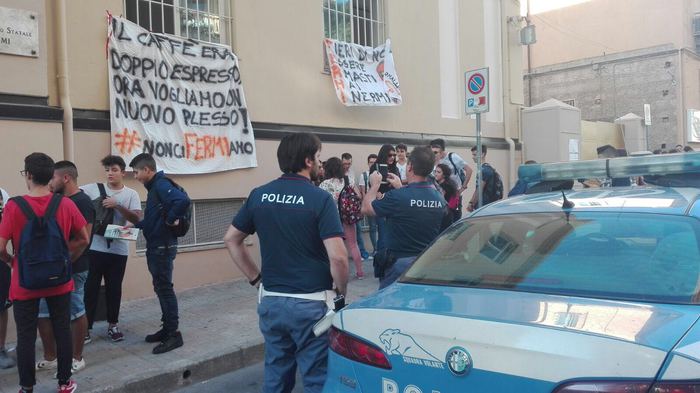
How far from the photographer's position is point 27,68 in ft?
19.5

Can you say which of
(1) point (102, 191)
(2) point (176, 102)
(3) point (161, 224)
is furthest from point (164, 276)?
(2) point (176, 102)

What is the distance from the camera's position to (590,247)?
111 inches

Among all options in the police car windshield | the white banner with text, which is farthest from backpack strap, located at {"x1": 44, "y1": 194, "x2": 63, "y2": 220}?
the white banner with text

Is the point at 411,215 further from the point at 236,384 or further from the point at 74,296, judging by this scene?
the point at 74,296

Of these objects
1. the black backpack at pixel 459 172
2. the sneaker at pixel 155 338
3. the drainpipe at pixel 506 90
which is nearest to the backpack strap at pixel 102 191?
the sneaker at pixel 155 338

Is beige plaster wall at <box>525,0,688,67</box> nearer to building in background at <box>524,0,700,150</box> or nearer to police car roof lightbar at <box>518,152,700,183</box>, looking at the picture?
building in background at <box>524,0,700,150</box>

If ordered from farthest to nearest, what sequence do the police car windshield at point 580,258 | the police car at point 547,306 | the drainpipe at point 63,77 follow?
the drainpipe at point 63,77
the police car windshield at point 580,258
the police car at point 547,306

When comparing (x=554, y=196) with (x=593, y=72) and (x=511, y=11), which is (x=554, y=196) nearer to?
(x=511, y=11)

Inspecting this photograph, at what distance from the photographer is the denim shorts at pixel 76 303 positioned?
4523 millimetres

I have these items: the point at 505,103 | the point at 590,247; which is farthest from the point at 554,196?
the point at 505,103

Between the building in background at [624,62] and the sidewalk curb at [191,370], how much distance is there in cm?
2288

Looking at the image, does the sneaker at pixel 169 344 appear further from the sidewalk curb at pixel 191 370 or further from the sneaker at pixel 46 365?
the sneaker at pixel 46 365

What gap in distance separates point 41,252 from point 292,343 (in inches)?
77.0

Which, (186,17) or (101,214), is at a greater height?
(186,17)
